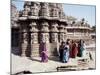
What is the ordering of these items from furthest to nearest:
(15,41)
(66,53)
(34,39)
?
(66,53) < (34,39) < (15,41)

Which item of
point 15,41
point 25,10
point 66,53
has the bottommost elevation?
point 66,53

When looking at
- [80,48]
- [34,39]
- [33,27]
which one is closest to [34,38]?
[34,39]

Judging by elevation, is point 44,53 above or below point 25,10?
below

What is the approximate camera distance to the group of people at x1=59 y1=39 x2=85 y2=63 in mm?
2379

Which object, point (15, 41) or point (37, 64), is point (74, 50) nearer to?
point (37, 64)

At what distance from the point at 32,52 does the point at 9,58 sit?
262 mm

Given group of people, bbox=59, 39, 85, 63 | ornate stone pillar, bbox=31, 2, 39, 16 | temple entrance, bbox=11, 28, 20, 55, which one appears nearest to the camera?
temple entrance, bbox=11, 28, 20, 55

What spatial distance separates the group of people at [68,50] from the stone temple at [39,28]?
1.8 inches

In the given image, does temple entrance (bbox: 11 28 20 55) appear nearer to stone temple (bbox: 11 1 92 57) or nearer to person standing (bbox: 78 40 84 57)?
stone temple (bbox: 11 1 92 57)

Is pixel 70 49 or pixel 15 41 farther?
pixel 70 49

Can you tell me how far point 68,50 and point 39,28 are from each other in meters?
0.42

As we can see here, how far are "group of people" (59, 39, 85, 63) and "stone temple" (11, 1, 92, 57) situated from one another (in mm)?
54

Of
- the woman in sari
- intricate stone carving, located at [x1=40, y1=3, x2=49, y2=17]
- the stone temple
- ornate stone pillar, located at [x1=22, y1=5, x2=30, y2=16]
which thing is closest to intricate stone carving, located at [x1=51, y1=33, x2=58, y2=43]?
the stone temple

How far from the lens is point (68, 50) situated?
2406 millimetres
